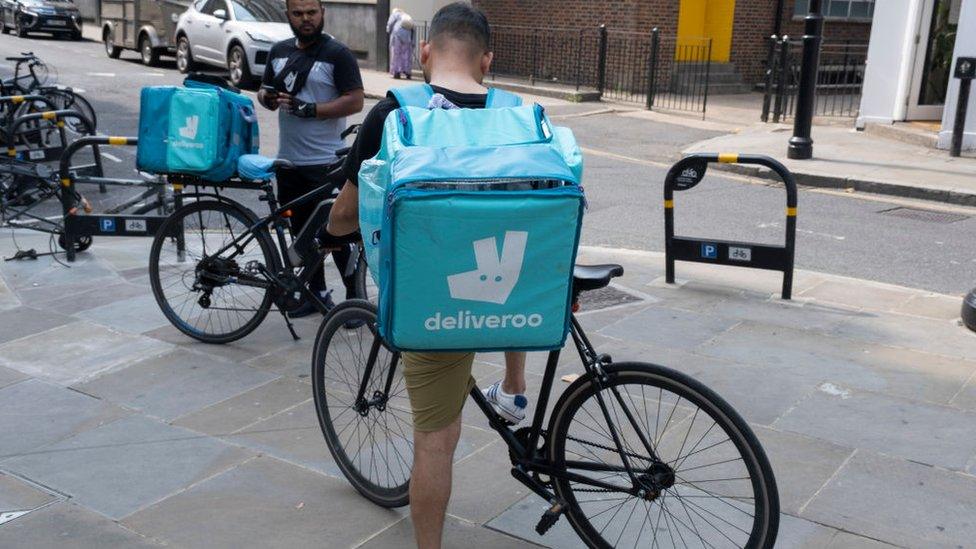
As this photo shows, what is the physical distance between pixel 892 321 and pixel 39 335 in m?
5.10

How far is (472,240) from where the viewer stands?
2770 millimetres

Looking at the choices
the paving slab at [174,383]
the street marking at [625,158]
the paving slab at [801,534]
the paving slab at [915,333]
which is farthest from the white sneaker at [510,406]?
the street marking at [625,158]

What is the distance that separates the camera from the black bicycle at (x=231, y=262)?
5.36m

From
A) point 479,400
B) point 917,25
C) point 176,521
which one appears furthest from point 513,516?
point 917,25

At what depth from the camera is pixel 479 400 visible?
3.56 meters

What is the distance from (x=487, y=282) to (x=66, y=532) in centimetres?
199

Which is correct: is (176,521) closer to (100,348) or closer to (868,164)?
(100,348)

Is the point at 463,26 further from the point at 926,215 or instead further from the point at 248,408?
the point at 926,215

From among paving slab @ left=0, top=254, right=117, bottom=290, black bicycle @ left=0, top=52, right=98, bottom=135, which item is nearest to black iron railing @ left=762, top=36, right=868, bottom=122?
black bicycle @ left=0, top=52, right=98, bottom=135

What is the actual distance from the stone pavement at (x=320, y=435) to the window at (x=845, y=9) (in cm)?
1810

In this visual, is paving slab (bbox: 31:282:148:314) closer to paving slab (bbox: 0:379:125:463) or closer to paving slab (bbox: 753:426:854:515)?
paving slab (bbox: 0:379:125:463)

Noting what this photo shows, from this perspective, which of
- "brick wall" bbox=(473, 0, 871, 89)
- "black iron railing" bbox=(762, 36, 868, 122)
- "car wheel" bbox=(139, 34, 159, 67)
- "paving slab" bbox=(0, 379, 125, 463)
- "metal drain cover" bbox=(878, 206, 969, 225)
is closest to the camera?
"paving slab" bbox=(0, 379, 125, 463)

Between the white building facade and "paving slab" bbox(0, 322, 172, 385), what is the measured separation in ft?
41.5

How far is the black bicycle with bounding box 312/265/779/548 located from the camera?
317cm
